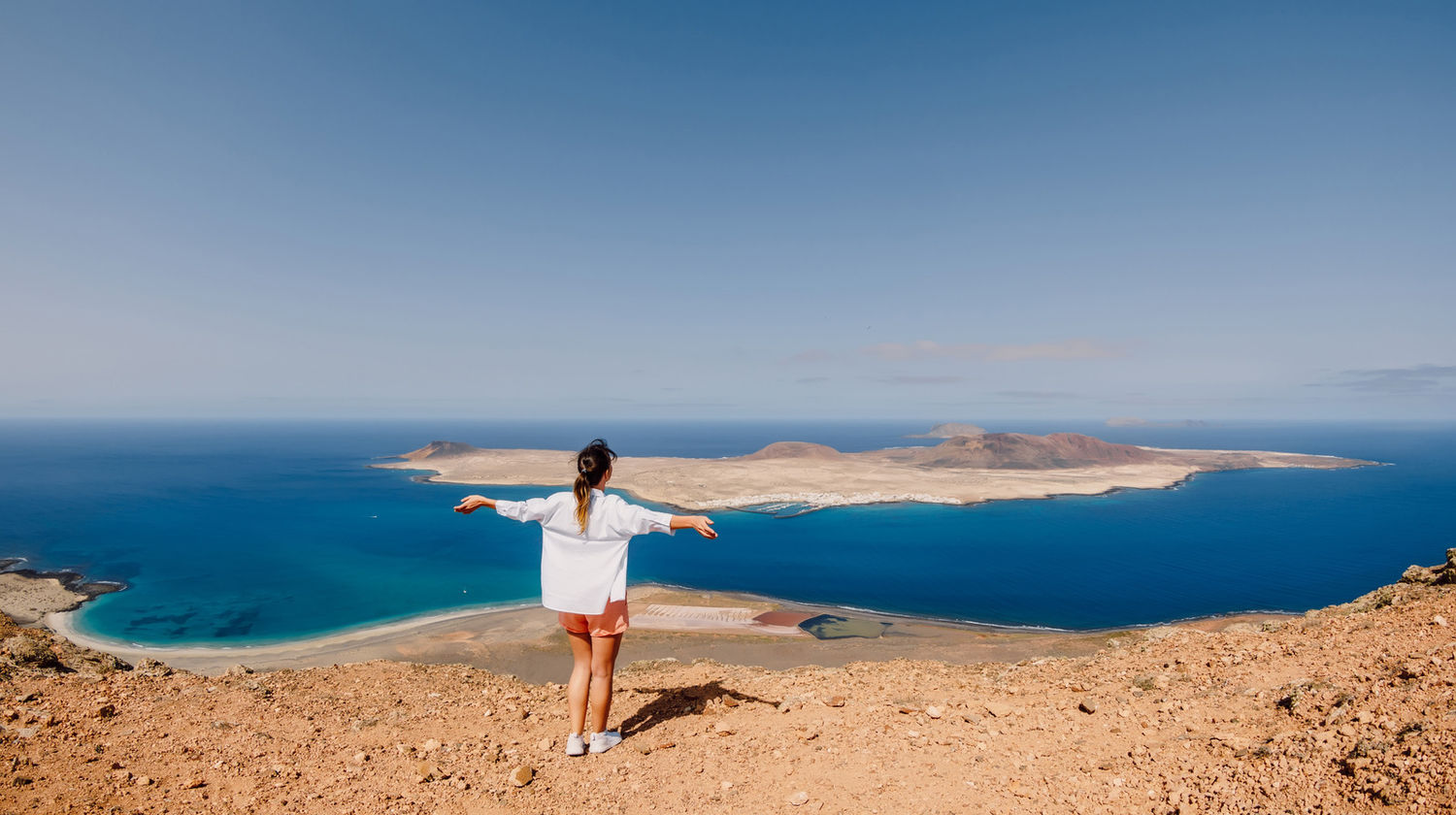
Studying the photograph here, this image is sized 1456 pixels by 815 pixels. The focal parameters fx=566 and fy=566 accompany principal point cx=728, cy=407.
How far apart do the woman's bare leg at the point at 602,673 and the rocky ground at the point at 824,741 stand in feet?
1.18

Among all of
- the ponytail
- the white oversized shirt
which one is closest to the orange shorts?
the white oversized shirt

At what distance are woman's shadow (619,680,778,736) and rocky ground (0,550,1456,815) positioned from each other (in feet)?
0.12

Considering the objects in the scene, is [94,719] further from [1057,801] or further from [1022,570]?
[1022,570]

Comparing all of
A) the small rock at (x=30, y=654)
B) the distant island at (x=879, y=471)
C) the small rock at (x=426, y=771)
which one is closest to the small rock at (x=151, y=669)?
the small rock at (x=30, y=654)

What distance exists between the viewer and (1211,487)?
291 ft

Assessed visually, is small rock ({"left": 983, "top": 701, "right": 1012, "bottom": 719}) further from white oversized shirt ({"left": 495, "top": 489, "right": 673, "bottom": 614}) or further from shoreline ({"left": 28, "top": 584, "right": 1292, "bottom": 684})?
shoreline ({"left": 28, "top": 584, "right": 1292, "bottom": 684})

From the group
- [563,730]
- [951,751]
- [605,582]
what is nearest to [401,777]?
[563,730]

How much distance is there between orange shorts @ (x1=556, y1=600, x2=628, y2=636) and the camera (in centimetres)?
478

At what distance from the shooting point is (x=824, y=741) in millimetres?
5090

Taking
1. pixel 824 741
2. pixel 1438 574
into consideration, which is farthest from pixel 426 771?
pixel 1438 574

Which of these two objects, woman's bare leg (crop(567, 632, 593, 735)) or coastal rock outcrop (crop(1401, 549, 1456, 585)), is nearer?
woman's bare leg (crop(567, 632, 593, 735))

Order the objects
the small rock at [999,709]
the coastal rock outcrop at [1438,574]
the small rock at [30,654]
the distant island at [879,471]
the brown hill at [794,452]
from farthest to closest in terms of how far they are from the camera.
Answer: the brown hill at [794,452] < the distant island at [879,471] < the coastal rock outcrop at [1438,574] < the small rock at [30,654] < the small rock at [999,709]

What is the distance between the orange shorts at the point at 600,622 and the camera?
4.78 m

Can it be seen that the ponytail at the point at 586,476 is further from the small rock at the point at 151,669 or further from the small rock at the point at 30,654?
the small rock at the point at 30,654
